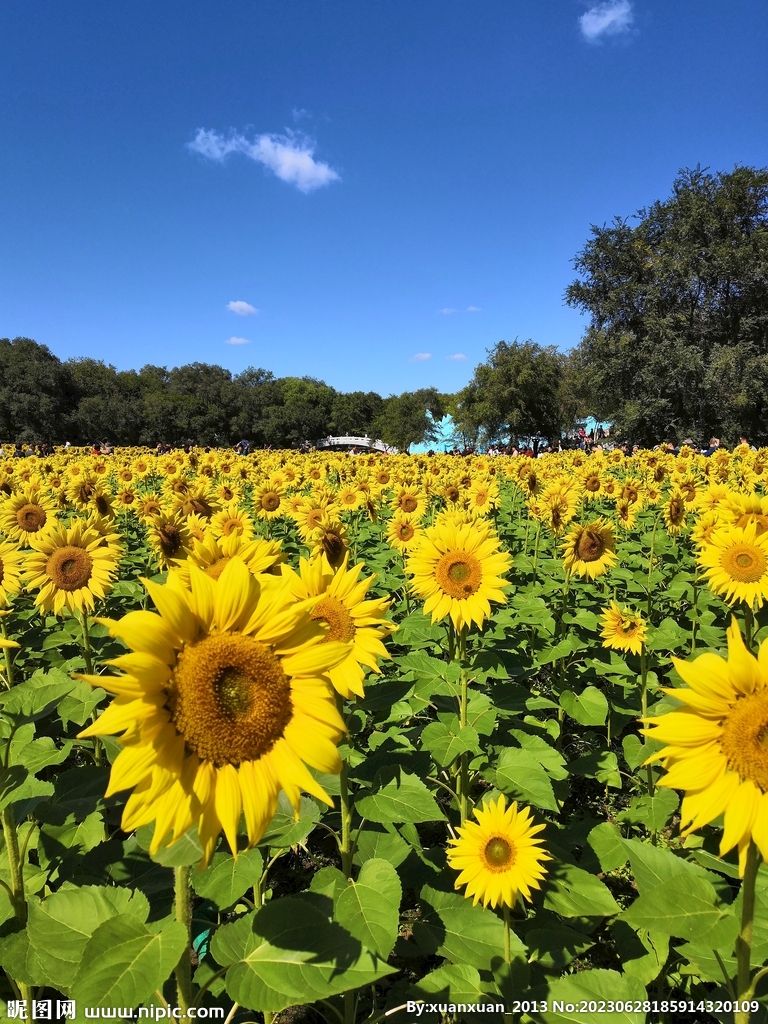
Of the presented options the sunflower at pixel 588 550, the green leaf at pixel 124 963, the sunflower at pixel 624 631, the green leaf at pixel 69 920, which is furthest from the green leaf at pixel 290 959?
the sunflower at pixel 588 550

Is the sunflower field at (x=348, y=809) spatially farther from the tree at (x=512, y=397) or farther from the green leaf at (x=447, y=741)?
the tree at (x=512, y=397)

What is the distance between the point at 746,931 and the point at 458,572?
6.54ft

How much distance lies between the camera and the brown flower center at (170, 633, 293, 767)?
1.30 meters

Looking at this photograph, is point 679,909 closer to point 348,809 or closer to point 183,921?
point 348,809

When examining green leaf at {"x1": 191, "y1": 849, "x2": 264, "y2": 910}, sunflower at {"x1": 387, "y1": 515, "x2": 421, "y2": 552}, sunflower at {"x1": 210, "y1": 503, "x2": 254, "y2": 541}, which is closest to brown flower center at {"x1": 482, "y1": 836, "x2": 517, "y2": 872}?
green leaf at {"x1": 191, "y1": 849, "x2": 264, "y2": 910}

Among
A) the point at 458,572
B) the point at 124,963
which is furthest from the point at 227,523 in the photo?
the point at 124,963

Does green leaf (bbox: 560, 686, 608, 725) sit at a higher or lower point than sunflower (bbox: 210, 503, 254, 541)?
lower

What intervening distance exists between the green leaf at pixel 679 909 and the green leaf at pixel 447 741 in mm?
1011

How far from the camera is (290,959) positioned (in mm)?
1348

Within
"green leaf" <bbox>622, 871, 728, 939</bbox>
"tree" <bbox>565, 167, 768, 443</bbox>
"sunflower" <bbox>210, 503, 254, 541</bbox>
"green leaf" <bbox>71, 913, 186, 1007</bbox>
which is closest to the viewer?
"green leaf" <bbox>71, 913, 186, 1007</bbox>

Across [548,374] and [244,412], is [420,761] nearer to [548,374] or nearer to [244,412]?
[548,374]

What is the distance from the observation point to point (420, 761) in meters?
2.74

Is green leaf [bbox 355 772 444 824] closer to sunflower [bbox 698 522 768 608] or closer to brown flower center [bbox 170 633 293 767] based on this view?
brown flower center [bbox 170 633 293 767]

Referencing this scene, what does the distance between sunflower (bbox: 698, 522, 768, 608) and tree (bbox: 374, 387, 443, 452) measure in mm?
56595
